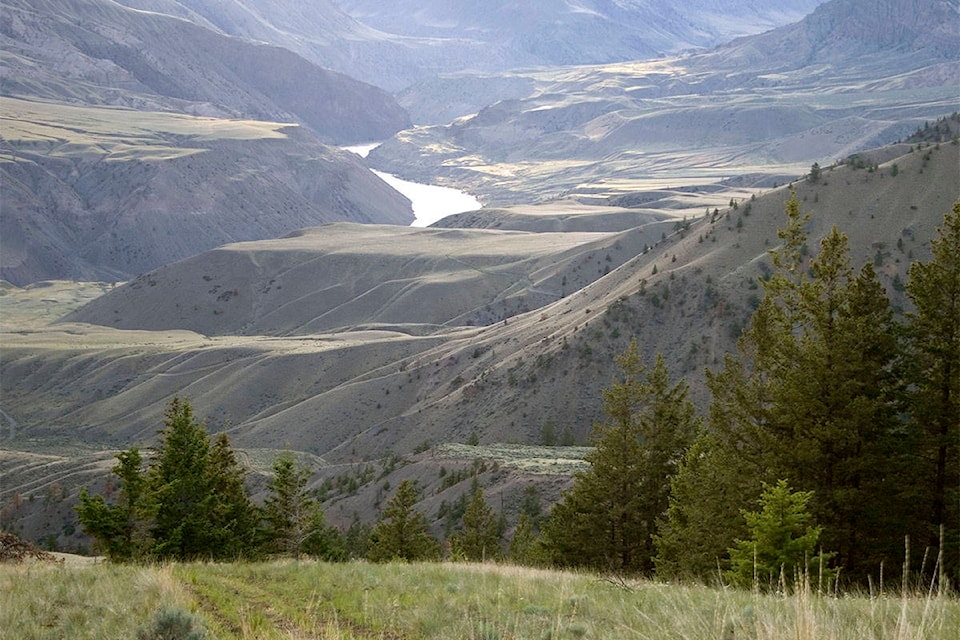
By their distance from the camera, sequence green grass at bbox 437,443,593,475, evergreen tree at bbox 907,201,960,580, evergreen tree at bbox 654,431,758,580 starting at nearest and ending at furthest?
1. evergreen tree at bbox 907,201,960,580
2. evergreen tree at bbox 654,431,758,580
3. green grass at bbox 437,443,593,475

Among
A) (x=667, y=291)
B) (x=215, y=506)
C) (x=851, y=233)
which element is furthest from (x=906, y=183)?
(x=215, y=506)

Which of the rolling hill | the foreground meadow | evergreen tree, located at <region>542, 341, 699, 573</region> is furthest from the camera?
the rolling hill

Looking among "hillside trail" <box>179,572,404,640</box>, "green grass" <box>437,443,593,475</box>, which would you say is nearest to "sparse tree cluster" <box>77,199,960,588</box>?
"hillside trail" <box>179,572,404,640</box>

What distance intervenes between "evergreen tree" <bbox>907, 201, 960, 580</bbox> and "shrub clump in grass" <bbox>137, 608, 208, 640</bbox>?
16406mm

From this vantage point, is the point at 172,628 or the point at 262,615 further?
the point at 262,615

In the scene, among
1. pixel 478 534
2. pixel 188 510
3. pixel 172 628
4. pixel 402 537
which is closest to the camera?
pixel 172 628

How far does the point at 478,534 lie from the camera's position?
34.8m

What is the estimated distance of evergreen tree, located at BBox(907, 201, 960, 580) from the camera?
18875mm

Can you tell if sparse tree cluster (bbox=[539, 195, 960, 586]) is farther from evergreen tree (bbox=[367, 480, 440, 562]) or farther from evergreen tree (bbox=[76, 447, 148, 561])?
evergreen tree (bbox=[367, 480, 440, 562])

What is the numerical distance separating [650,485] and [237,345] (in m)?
87.2

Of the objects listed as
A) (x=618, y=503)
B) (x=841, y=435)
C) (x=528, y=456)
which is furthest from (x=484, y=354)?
(x=841, y=435)

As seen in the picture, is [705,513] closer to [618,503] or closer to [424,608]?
[618,503]

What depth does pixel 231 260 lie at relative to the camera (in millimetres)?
145125

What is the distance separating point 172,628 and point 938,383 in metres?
17.6
